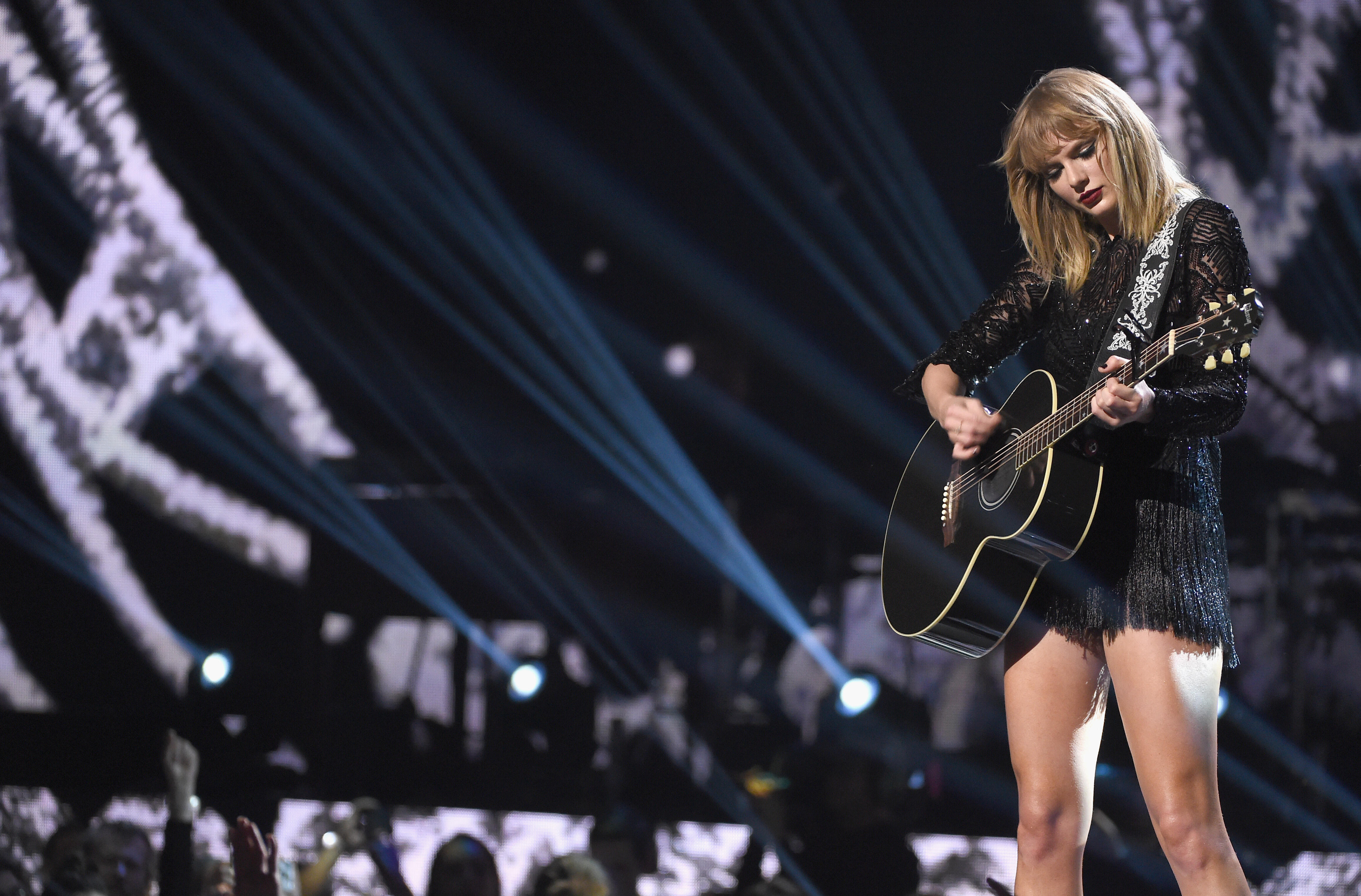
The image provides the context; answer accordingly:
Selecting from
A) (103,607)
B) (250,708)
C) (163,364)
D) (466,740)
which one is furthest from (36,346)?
(466,740)

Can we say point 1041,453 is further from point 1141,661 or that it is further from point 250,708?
point 250,708

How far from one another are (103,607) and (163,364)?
4.28 feet

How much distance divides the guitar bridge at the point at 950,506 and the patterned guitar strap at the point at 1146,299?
0.33 meters

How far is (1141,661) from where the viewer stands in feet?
5.20

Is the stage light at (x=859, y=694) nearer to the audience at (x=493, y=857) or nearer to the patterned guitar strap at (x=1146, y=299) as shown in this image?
the audience at (x=493, y=857)

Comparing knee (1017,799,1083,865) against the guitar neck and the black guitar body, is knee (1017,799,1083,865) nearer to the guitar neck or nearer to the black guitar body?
the black guitar body

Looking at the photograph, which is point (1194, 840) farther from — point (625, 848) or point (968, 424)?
point (625, 848)

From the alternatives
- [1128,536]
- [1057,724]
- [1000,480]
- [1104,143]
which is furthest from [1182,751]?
[1104,143]

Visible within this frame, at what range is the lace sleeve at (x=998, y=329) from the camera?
1886 millimetres

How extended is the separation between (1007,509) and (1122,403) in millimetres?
303

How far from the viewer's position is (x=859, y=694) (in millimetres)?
4605

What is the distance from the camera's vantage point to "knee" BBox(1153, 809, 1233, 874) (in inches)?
59.0

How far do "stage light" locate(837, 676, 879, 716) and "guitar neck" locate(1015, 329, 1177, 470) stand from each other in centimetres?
298

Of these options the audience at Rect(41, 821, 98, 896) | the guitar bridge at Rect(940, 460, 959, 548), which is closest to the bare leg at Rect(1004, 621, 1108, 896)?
the guitar bridge at Rect(940, 460, 959, 548)
